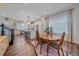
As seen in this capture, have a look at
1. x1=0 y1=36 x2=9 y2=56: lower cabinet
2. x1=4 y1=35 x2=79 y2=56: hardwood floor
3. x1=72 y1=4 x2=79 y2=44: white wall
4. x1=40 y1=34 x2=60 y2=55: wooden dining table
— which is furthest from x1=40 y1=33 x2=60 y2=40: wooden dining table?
x1=0 y1=36 x2=9 y2=56: lower cabinet

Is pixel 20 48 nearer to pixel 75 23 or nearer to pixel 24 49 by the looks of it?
pixel 24 49

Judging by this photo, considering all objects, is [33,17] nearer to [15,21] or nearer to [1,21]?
[15,21]

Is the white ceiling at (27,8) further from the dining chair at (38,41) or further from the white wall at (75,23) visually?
the dining chair at (38,41)

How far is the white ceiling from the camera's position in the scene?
217 centimetres

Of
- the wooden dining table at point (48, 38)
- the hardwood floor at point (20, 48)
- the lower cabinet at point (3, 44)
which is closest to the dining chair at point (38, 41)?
the wooden dining table at point (48, 38)

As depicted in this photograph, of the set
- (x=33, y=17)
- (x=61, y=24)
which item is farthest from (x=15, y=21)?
(x=61, y=24)

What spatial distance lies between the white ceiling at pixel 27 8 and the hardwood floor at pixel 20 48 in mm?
451

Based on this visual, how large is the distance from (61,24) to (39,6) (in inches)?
21.5

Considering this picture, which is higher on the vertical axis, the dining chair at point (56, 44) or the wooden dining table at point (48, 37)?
the wooden dining table at point (48, 37)

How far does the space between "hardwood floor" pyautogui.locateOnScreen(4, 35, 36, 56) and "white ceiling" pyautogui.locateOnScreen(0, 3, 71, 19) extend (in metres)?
0.45

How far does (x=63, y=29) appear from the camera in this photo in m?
2.20

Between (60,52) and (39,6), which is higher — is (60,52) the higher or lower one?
the lower one

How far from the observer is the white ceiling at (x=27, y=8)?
7.13ft

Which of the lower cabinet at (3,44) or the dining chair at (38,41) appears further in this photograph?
the dining chair at (38,41)
